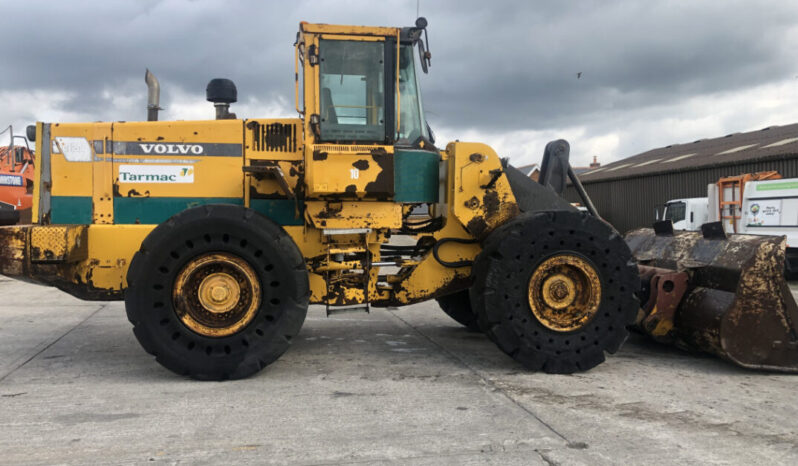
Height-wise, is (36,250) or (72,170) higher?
(72,170)

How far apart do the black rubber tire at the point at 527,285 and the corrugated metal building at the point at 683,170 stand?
15.8 meters

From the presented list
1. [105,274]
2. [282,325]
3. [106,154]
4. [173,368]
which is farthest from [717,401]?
[106,154]

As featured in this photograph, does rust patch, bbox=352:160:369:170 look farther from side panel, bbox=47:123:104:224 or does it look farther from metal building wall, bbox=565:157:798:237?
metal building wall, bbox=565:157:798:237

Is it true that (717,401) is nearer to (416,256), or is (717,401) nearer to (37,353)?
(416,256)

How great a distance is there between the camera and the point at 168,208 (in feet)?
17.0

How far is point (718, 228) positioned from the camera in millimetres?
5676

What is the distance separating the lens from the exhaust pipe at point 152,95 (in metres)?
5.51

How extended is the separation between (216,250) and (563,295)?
281 cm

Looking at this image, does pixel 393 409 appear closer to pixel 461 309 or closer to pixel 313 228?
pixel 313 228

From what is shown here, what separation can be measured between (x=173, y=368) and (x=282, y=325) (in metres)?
0.85

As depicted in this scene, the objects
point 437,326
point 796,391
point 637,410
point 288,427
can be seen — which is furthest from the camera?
point 437,326

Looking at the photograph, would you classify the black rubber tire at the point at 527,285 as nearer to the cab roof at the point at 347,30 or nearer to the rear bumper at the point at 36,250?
the cab roof at the point at 347,30

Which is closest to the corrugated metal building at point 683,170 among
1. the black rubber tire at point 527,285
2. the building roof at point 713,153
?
the building roof at point 713,153

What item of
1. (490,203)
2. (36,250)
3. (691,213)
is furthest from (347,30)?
(691,213)
